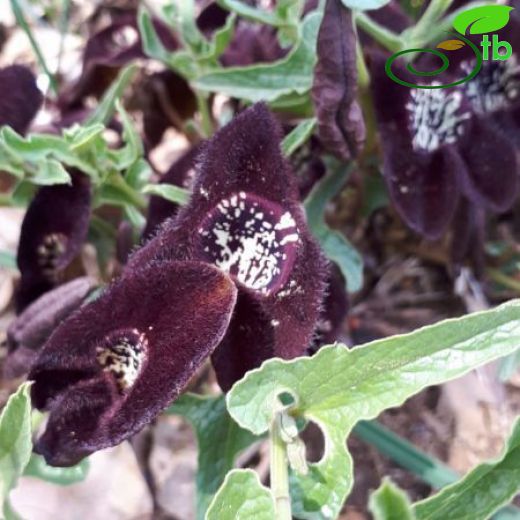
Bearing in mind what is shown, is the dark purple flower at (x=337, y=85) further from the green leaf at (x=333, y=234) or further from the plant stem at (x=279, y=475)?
the plant stem at (x=279, y=475)

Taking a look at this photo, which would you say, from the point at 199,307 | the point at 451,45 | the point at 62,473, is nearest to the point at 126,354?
the point at 199,307

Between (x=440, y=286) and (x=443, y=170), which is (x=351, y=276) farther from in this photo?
(x=440, y=286)

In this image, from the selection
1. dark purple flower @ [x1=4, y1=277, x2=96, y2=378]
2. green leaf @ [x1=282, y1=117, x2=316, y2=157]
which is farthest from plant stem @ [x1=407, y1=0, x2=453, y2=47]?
dark purple flower @ [x1=4, y1=277, x2=96, y2=378]

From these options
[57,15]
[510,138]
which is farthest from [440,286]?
[57,15]

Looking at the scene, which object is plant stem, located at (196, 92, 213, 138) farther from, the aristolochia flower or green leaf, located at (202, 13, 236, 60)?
the aristolochia flower

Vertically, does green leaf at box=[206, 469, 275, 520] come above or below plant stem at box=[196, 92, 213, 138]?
above

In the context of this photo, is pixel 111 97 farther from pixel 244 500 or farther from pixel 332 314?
pixel 244 500

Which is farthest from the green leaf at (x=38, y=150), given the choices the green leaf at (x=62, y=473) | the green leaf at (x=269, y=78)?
the green leaf at (x=62, y=473)
